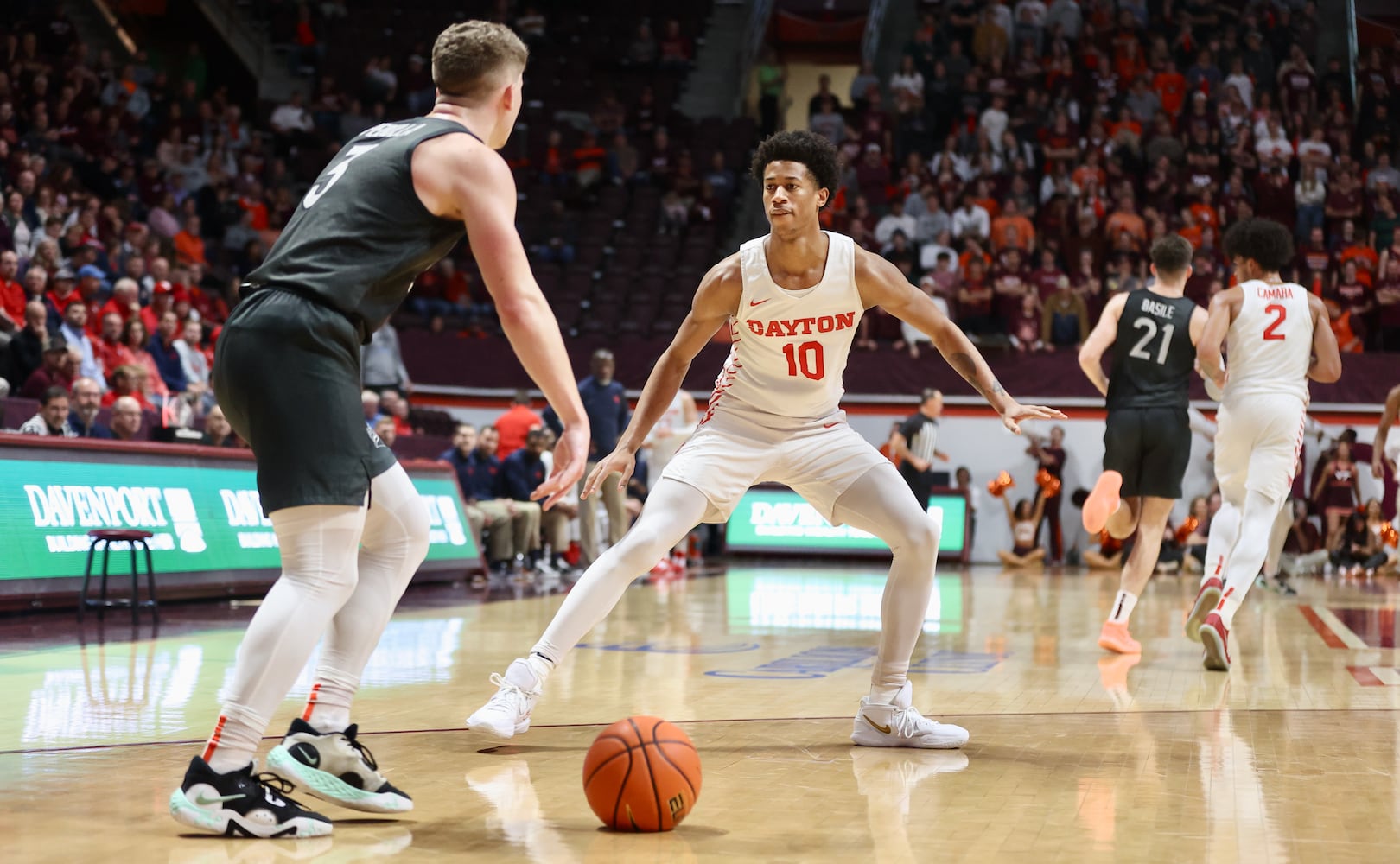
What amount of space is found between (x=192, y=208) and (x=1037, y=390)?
1147 centimetres

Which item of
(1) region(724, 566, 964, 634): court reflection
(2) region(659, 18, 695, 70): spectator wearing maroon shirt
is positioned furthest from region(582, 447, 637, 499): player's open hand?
(2) region(659, 18, 695, 70): spectator wearing maroon shirt

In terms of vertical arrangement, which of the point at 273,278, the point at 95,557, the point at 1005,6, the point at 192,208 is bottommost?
the point at 95,557

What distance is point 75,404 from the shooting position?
10.9 meters

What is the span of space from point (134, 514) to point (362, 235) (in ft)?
22.9

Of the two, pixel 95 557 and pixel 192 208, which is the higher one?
pixel 192 208

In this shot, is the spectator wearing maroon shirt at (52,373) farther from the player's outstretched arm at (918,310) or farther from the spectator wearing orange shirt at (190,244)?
the player's outstretched arm at (918,310)

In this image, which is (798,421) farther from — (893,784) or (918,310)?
(893,784)

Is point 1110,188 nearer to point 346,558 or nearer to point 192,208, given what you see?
point 192,208

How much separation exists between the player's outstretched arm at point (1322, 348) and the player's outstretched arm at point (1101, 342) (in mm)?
1050

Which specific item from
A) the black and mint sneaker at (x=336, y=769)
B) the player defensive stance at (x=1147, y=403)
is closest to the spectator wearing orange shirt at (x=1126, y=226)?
the player defensive stance at (x=1147, y=403)

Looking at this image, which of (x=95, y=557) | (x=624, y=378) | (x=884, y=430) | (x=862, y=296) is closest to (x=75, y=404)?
(x=95, y=557)

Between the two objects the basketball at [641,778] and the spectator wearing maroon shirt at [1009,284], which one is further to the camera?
the spectator wearing maroon shirt at [1009,284]

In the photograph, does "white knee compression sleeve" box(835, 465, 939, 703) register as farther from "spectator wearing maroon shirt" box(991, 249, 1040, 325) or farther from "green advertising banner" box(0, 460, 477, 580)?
"spectator wearing maroon shirt" box(991, 249, 1040, 325)

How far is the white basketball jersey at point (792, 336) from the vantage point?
5.05 m
